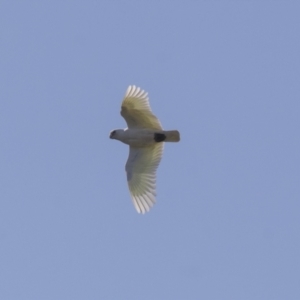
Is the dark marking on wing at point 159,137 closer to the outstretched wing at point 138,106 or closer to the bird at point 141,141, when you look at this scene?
the bird at point 141,141

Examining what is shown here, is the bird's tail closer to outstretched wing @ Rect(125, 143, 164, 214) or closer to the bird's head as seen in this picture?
outstretched wing @ Rect(125, 143, 164, 214)

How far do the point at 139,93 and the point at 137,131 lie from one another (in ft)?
3.05

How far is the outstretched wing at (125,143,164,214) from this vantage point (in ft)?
116

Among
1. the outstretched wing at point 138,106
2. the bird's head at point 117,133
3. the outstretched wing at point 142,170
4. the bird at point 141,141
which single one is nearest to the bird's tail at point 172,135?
the bird at point 141,141

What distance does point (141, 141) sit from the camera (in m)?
34.9

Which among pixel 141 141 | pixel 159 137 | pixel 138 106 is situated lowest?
pixel 141 141

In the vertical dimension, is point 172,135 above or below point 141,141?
above

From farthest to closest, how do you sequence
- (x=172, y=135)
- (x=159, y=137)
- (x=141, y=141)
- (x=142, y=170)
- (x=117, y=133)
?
1. (x=142, y=170)
2. (x=117, y=133)
3. (x=141, y=141)
4. (x=159, y=137)
5. (x=172, y=135)

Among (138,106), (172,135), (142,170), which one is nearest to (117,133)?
(138,106)

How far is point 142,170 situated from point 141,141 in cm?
93

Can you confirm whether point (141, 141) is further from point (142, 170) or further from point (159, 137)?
point (142, 170)

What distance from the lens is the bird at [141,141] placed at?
34.8m

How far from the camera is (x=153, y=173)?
1398 inches

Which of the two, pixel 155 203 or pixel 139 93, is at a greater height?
pixel 139 93
